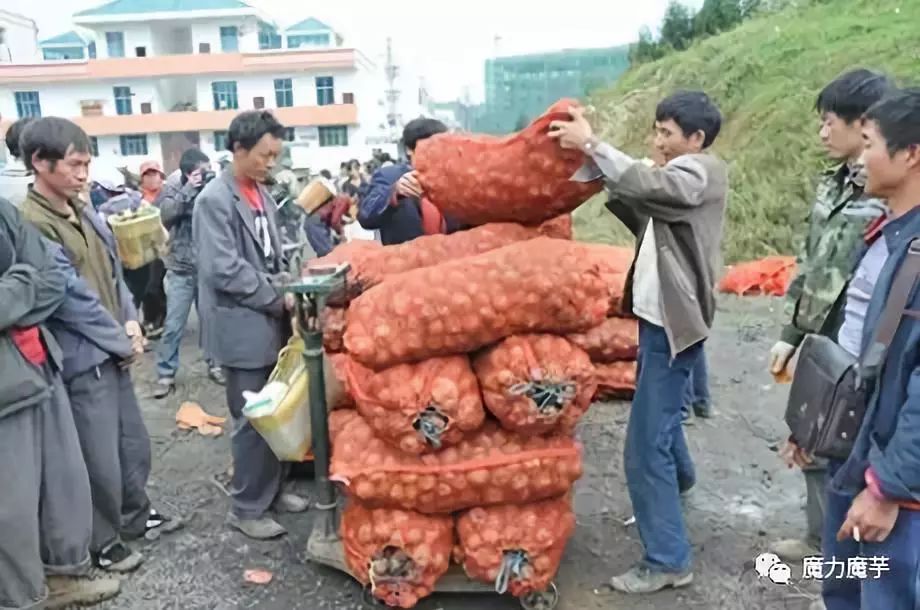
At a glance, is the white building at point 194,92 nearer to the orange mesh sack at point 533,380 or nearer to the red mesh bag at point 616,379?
the red mesh bag at point 616,379

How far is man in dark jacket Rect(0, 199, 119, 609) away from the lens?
2.72 metres

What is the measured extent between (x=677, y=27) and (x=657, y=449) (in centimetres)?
1894

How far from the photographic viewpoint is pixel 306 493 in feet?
13.1

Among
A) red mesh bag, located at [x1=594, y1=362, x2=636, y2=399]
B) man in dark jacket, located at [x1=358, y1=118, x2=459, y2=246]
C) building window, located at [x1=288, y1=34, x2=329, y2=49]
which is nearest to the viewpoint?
man in dark jacket, located at [x1=358, y1=118, x2=459, y2=246]

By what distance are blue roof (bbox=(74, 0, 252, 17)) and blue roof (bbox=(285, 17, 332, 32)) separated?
3.17m

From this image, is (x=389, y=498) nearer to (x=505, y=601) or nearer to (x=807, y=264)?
(x=505, y=601)

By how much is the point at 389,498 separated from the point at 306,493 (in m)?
1.37

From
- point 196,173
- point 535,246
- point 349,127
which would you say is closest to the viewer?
point 535,246

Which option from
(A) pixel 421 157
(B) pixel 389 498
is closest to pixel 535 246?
(A) pixel 421 157

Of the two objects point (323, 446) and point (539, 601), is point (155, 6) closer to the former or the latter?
point (323, 446)

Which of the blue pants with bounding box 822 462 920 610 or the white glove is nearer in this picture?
the blue pants with bounding box 822 462 920 610

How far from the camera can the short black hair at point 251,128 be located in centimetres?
341

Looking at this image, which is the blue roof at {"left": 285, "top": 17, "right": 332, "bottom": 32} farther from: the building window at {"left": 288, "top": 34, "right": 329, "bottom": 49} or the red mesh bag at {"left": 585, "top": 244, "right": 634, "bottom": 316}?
the red mesh bag at {"left": 585, "top": 244, "right": 634, "bottom": 316}

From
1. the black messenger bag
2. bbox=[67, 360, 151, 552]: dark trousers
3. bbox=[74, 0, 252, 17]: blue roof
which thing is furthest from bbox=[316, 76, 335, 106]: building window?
the black messenger bag
